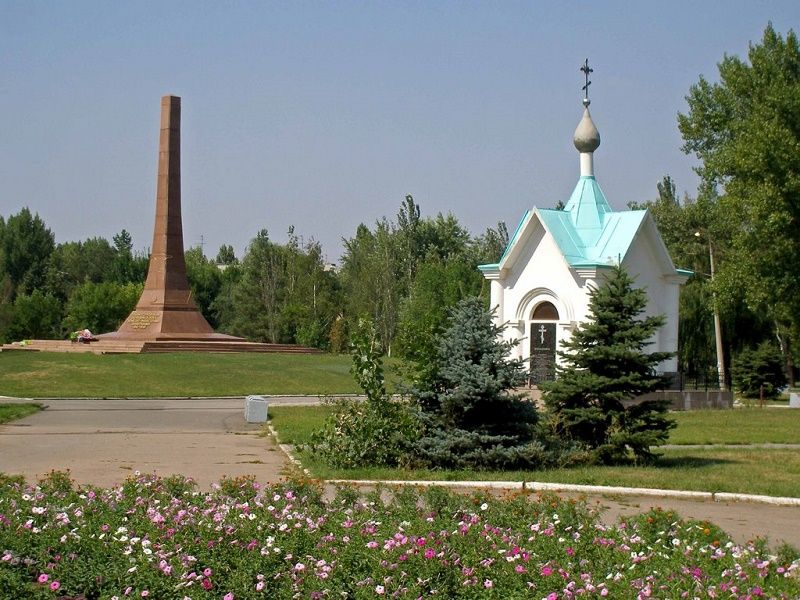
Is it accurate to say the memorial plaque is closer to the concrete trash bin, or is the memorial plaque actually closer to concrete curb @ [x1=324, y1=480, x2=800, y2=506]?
the concrete trash bin

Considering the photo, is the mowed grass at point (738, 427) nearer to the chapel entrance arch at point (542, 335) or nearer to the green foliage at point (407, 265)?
the chapel entrance arch at point (542, 335)

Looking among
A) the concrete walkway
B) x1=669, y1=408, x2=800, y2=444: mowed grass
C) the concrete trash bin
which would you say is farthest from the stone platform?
x1=669, y1=408, x2=800, y2=444: mowed grass

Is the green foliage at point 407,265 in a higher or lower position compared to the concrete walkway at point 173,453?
higher

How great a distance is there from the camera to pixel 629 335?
45.4ft

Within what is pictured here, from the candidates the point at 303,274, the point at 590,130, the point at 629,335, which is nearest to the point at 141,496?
the point at 629,335

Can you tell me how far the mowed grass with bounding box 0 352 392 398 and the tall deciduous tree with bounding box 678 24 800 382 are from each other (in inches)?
472

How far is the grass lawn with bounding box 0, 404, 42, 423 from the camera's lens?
2020cm

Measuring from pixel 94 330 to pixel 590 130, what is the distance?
38.0 meters

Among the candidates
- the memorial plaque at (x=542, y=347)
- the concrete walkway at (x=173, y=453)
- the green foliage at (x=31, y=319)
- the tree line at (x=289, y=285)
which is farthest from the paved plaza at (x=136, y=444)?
the green foliage at (x=31, y=319)

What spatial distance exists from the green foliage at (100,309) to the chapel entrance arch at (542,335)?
36.6 m

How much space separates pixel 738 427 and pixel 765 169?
8.43 m

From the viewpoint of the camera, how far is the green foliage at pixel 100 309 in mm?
58500

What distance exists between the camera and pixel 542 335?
90.5 feet

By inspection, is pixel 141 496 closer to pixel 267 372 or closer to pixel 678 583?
pixel 678 583
